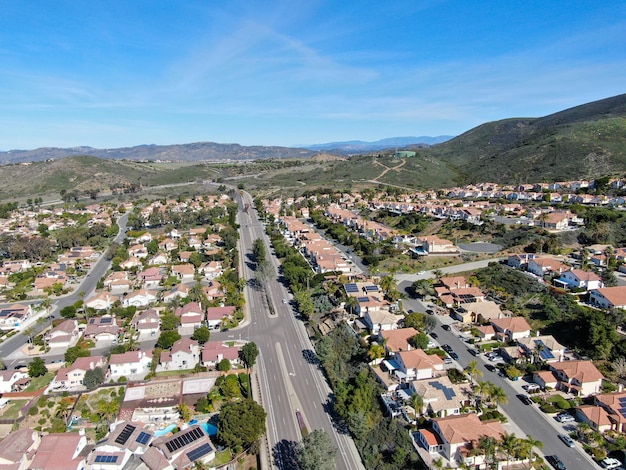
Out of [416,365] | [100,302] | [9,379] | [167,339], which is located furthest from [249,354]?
[100,302]

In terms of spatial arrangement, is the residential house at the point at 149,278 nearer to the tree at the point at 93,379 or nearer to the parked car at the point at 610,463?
the tree at the point at 93,379

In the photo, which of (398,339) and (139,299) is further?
(139,299)

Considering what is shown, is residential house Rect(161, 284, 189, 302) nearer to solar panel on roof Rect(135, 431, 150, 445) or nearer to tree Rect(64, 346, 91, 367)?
tree Rect(64, 346, 91, 367)

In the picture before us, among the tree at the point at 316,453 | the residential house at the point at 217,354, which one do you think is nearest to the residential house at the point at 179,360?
the residential house at the point at 217,354

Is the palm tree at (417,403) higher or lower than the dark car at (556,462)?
higher

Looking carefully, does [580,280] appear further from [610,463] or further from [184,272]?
[184,272]

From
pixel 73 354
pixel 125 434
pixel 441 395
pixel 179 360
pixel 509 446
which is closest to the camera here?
pixel 509 446

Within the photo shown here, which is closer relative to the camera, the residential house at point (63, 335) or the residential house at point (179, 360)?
the residential house at point (179, 360)
